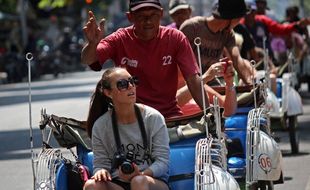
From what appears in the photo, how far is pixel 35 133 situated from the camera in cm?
1878

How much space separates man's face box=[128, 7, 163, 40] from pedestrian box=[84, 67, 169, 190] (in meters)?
0.87

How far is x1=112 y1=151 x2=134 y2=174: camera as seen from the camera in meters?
7.35

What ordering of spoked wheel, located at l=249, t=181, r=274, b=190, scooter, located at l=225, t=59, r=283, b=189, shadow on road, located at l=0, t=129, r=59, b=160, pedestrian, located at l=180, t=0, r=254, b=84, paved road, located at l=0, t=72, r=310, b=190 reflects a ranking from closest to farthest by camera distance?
scooter, located at l=225, t=59, r=283, b=189 < spoked wheel, located at l=249, t=181, r=274, b=190 < pedestrian, located at l=180, t=0, r=254, b=84 < paved road, located at l=0, t=72, r=310, b=190 < shadow on road, located at l=0, t=129, r=59, b=160

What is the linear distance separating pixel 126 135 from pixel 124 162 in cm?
38

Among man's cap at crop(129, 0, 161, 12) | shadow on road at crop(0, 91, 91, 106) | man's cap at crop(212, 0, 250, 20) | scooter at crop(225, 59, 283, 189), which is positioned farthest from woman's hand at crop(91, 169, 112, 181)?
shadow on road at crop(0, 91, 91, 106)

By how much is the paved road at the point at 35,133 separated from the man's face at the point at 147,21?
332 cm

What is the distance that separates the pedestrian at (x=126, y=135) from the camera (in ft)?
24.8

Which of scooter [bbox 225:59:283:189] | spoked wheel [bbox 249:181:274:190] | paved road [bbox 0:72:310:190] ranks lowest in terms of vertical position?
paved road [bbox 0:72:310:190]

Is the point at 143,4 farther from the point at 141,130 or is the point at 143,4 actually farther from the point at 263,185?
the point at 263,185

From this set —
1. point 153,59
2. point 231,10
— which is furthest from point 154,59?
point 231,10

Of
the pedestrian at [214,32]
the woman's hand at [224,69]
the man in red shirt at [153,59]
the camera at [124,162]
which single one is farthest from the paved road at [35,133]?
the camera at [124,162]

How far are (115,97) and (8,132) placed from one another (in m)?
12.5

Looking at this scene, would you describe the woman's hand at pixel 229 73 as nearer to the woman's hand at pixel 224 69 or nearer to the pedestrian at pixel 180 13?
the woman's hand at pixel 224 69

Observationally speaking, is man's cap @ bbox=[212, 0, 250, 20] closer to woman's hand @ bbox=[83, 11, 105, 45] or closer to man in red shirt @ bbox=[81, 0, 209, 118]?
man in red shirt @ bbox=[81, 0, 209, 118]
